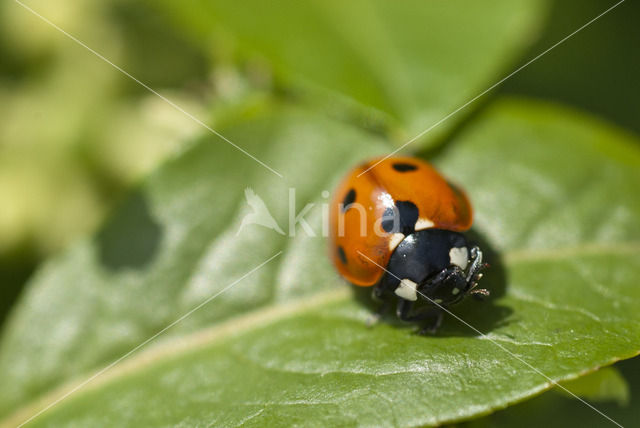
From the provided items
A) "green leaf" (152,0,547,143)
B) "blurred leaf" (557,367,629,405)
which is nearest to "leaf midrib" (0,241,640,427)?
"blurred leaf" (557,367,629,405)

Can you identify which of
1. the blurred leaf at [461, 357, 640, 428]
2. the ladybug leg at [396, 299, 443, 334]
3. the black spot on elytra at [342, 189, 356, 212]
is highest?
the black spot on elytra at [342, 189, 356, 212]

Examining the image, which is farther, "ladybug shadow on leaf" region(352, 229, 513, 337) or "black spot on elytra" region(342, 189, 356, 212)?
"black spot on elytra" region(342, 189, 356, 212)

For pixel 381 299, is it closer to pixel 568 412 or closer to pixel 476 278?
pixel 476 278

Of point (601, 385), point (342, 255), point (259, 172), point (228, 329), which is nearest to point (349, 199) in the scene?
point (342, 255)

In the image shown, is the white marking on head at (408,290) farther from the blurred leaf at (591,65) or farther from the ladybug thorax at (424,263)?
the blurred leaf at (591,65)

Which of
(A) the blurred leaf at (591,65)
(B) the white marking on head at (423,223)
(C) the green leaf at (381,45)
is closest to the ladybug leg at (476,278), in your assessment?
(B) the white marking on head at (423,223)

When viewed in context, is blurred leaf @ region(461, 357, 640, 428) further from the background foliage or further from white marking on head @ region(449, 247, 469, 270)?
white marking on head @ region(449, 247, 469, 270)
